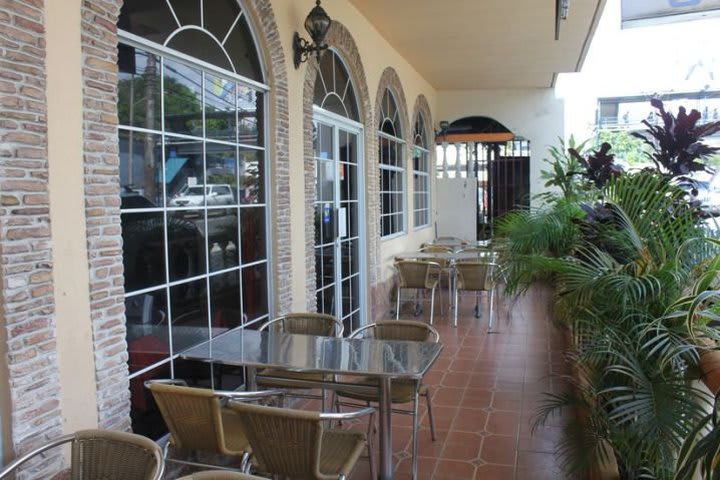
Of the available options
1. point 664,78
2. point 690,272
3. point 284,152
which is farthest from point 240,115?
point 664,78

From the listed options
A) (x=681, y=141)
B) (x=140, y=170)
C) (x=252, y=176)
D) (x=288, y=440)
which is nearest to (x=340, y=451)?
(x=288, y=440)

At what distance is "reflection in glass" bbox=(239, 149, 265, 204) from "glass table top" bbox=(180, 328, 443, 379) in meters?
1.07

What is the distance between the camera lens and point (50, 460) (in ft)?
7.41

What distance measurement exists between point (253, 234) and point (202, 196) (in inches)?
28.3

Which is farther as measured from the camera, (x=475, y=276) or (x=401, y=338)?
(x=475, y=276)

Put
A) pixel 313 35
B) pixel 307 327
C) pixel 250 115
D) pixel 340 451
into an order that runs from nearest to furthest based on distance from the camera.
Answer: pixel 340 451 < pixel 307 327 < pixel 250 115 < pixel 313 35

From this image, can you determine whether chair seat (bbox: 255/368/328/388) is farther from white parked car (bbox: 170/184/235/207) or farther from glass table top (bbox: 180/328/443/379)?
white parked car (bbox: 170/184/235/207)

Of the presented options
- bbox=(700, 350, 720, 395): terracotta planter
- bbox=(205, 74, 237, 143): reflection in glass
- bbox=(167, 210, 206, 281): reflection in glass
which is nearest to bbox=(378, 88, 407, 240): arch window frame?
bbox=(205, 74, 237, 143): reflection in glass

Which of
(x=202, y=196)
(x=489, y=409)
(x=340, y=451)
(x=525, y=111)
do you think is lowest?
(x=489, y=409)

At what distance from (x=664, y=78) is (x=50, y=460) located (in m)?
16.6

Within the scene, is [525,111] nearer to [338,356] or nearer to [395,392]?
[395,392]

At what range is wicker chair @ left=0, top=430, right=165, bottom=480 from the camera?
1978 mm

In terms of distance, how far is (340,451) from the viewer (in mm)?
2617

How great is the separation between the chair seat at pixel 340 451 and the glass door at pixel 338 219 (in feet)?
9.07
